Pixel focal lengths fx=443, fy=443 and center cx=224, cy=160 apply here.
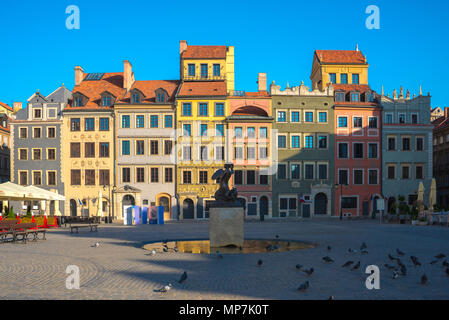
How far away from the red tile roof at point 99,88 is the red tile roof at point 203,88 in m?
7.14

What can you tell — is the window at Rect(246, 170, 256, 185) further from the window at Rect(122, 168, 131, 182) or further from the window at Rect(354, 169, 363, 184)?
the window at Rect(122, 168, 131, 182)

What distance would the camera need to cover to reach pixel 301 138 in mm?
48344

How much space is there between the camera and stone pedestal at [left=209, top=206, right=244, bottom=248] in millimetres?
17219

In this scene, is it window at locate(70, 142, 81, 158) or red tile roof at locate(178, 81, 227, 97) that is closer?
red tile roof at locate(178, 81, 227, 97)

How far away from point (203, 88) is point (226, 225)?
33.3 metres

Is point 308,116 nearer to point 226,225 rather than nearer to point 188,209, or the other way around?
point 188,209

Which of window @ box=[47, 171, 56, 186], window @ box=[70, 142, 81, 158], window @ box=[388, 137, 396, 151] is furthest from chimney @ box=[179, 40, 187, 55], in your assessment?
window @ box=[388, 137, 396, 151]

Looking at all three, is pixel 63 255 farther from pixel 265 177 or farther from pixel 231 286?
pixel 265 177

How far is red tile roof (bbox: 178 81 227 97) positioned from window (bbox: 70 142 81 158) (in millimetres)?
12389

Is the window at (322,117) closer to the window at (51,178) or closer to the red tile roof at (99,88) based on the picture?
the red tile roof at (99,88)

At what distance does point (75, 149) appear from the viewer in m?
48.1

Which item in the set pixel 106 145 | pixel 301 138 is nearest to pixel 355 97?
pixel 301 138

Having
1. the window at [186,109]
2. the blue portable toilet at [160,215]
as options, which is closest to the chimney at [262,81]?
the window at [186,109]

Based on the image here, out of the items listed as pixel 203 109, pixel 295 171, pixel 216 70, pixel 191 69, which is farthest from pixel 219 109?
pixel 295 171
